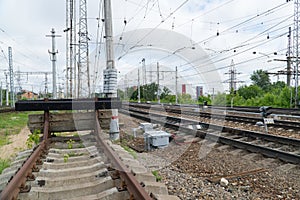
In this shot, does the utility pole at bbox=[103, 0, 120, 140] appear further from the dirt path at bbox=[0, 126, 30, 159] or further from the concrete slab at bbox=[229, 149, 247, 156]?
the concrete slab at bbox=[229, 149, 247, 156]

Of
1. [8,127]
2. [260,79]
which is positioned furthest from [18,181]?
[260,79]

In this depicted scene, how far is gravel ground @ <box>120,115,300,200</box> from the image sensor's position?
3.60m

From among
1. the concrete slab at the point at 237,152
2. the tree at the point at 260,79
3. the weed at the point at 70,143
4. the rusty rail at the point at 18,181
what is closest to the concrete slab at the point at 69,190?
the rusty rail at the point at 18,181

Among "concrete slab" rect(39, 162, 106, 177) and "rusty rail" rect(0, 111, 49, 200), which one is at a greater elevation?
"rusty rail" rect(0, 111, 49, 200)

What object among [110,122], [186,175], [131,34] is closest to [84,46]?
[131,34]

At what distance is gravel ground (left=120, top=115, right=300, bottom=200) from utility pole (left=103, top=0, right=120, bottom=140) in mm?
1368

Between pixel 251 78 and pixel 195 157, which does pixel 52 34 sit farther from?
pixel 251 78

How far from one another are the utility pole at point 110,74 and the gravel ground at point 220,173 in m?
1.37

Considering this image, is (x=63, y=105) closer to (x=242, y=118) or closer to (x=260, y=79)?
(x=242, y=118)

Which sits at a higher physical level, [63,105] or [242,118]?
[63,105]

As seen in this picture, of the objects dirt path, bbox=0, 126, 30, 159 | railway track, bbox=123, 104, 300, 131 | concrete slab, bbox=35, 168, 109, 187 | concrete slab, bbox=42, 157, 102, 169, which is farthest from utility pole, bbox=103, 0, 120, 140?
railway track, bbox=123, 104, 300, 131

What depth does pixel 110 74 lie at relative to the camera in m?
7.11

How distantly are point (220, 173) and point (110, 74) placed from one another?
4.11 m

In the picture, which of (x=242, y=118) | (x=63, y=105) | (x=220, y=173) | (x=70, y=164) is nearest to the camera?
(x=70, y=164)
